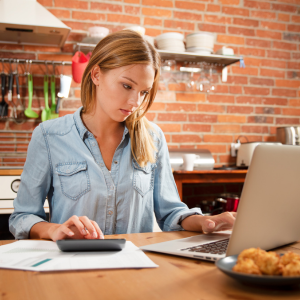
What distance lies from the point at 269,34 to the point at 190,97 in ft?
3.25

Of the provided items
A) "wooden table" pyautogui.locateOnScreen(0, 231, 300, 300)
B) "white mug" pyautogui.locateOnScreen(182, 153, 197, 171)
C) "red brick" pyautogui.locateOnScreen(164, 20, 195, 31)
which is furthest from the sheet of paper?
"red brick" pyautogui.locateOnScreen(164, 20, 195, 31)

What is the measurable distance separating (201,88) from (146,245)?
2277mm

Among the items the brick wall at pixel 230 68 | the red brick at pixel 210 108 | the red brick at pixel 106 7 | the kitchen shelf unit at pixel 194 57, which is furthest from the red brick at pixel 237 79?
the red brick at pixel 106 7

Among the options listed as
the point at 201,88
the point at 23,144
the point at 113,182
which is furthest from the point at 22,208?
the point at 201,88

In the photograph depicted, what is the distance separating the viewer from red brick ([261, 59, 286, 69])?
3182mm

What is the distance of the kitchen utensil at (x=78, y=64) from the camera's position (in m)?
2.54

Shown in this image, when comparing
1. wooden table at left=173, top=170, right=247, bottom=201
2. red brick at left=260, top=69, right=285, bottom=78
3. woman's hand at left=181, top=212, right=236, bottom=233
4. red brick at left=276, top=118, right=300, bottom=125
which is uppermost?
red brick at left=260, top=69, right=285, bottom=78

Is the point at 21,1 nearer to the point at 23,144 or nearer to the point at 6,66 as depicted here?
the point at 6,66

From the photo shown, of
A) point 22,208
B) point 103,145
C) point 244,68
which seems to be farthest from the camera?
point 244,68

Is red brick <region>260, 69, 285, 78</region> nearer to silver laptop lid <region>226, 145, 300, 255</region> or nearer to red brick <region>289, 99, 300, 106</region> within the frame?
red brick <region>289, 99, 300, 106</region>

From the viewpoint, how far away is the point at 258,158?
0.57 m

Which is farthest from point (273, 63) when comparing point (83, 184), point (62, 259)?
point (62, 259)

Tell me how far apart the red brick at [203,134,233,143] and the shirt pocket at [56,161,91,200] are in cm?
200

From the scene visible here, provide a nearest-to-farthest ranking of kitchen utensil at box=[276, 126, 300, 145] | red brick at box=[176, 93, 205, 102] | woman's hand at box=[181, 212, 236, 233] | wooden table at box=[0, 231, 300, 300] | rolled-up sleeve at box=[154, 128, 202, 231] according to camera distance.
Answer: wooden table at box=[0, 231, 300, 300] < woman's hand at box=[181, 212, 236, 233] < rolled-up sleeve at box=[154, 128, 202, 231] < kitchen utensil at box=[276, 126, 300, 145] < red brick at box=[176, 93, 205, 102]
